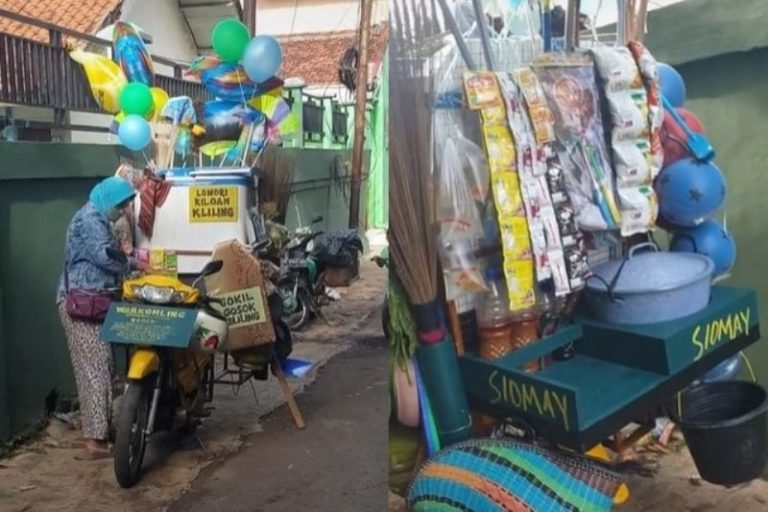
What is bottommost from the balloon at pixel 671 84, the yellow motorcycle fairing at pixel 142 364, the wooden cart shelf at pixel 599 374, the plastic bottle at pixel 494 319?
the yellow motorcycle fairing at pixel 142 364

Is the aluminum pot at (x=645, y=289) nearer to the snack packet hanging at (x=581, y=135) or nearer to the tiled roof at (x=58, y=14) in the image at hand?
the snack packet hanging at (x=581, y=135)

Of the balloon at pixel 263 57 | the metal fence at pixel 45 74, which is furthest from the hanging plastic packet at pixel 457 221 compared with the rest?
the metal fence at pixel 45 74

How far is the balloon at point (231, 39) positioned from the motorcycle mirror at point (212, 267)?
2.65 ft

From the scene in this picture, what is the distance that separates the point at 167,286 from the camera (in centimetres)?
270

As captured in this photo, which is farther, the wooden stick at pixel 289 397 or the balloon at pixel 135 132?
the wooden stick at pixel 289 397

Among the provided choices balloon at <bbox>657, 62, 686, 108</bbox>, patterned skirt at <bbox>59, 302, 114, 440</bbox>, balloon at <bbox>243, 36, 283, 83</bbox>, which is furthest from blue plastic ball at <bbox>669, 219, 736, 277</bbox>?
patterned skirt at <bbox>59, 302, 114, 440</bbox>

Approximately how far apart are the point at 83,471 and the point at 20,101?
140 cm

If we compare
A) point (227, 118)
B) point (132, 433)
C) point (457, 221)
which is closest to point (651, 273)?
point (457, 221)

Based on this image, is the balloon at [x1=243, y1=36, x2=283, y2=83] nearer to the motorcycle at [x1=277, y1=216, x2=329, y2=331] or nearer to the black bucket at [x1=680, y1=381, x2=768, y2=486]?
the motorcycle at [x1=277, y1=216, x2=329, y2=331]

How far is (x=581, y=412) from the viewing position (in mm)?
873

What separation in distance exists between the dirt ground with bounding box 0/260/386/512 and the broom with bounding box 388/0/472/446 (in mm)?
1194

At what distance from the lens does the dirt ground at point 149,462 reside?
8.91 feet

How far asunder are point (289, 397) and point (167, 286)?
2.66ft

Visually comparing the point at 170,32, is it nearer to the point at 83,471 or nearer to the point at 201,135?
the point at 201,135
